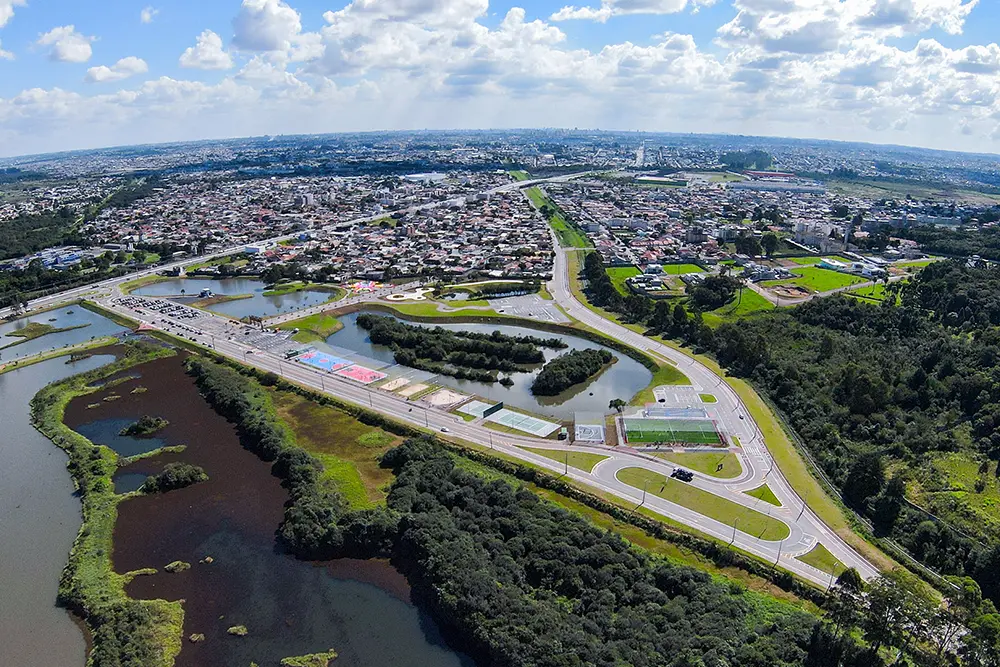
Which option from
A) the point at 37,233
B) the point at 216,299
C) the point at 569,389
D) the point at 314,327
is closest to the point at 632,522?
the point at 569,389

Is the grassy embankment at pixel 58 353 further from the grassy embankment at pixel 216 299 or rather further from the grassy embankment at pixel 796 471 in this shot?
the grassy embankment at pixel 796 471

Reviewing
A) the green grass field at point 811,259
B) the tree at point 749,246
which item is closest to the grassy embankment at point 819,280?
the green grass field at point 811,259

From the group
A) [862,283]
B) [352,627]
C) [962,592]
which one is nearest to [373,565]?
[352,627]

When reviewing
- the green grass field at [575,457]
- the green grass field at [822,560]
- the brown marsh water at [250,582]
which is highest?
the green grass field at [575,457]

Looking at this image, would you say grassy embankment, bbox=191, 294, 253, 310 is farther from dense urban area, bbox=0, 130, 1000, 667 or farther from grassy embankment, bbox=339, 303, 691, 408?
grassy embankment, bbox=339, 303, 691, 408

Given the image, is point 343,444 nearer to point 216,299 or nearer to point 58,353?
point 58,353

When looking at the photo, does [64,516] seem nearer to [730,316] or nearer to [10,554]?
[10,554]
